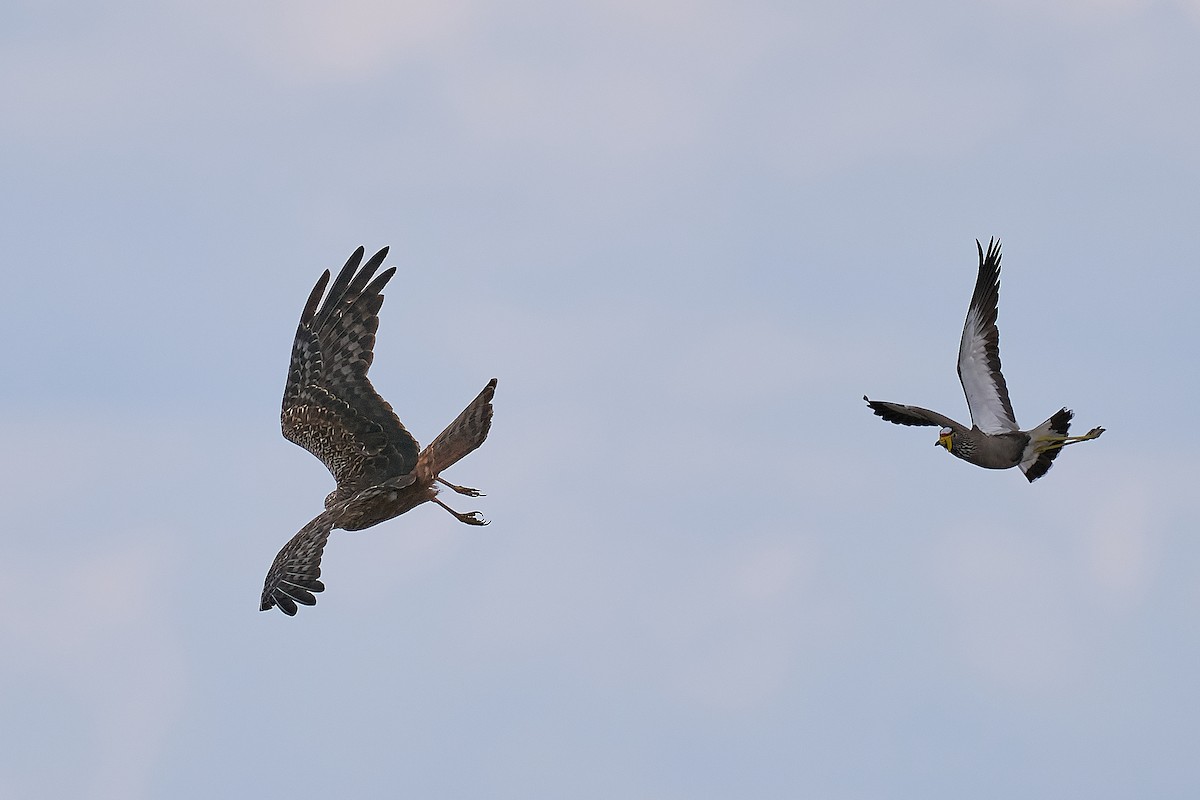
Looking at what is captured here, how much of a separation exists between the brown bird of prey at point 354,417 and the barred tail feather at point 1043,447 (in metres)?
8.26

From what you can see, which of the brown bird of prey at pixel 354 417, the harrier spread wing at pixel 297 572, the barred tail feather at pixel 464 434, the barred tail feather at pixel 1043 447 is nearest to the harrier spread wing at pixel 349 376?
the brown bird of prey at pixel 354 417

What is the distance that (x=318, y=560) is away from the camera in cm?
1950

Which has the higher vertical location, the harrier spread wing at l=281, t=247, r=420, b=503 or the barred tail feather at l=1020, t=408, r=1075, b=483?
the barred tail feather at l=1020, t=408, r=1075, b=483

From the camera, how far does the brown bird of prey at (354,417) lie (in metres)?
20.9

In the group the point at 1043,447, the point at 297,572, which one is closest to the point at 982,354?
the point at 1043,447

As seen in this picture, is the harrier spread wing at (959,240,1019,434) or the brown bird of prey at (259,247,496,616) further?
the harrier spread wing at (959,240,1019,434)

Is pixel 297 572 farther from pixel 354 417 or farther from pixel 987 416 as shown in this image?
pixel 987 416

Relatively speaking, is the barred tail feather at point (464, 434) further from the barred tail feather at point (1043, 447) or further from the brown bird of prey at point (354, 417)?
the barred tail feather at point (1043, 447)

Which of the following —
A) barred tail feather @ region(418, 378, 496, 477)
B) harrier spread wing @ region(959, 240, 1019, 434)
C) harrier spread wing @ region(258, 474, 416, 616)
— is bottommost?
harrier spread wing @ region(258, 474, 416, 616)

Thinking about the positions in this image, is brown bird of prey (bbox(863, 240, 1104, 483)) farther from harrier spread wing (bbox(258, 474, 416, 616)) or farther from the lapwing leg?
harrier spread wing (bbox(258, 474, 416, 616))

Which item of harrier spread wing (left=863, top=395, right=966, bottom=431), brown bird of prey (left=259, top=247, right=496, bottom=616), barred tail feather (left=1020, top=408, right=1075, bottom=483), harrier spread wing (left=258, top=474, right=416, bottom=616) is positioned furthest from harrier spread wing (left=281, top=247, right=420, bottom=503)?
barred tail feather (left=1020, top=408, right=1075, bottom=483)

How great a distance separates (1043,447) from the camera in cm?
2294

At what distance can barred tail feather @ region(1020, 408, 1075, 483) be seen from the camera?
2266 centimetres

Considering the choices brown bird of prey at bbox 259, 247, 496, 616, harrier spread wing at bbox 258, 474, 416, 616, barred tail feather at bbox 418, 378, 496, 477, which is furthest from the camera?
brown bird of prey at bbox 259, 247, 496, 616
